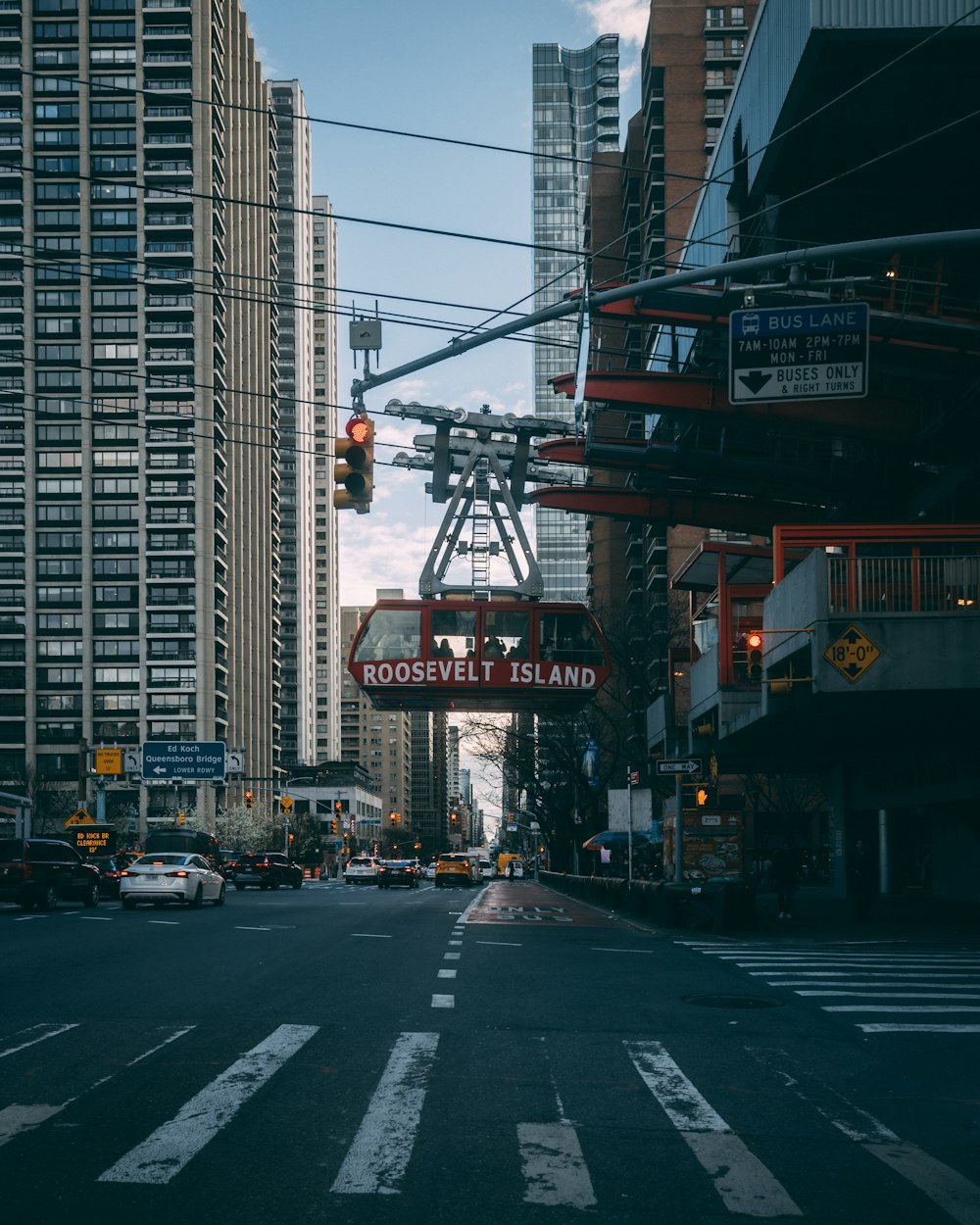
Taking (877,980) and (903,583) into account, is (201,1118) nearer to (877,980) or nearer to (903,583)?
(877,980)

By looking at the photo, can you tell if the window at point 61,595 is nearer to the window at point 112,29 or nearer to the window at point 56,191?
the window at point 56,191

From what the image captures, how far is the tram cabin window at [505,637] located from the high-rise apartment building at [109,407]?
268 ft

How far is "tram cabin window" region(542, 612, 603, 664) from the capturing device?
29484 millimetres

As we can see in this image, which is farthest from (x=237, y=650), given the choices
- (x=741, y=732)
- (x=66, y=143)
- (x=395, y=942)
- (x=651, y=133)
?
(x=395, y=942)

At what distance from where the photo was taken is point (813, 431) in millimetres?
30516

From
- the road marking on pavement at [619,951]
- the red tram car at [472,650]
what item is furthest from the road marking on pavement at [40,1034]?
the red tram car at [472,650]

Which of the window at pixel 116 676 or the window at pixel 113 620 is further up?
the window at pixel 113 620

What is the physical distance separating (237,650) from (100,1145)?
117 meters

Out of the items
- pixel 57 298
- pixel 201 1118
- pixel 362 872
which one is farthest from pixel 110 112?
pixel 201 1118

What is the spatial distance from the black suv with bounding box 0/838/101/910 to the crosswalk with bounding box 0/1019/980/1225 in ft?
66.0

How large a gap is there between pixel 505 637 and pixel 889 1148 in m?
22.3

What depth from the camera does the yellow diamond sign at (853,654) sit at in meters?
22.0

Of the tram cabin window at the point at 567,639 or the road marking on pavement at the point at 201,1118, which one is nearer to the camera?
the road marking on pavement at the point at 201,1118

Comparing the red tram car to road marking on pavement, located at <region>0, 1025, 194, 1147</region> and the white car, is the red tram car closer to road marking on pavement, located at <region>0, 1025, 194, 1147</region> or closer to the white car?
the white car
